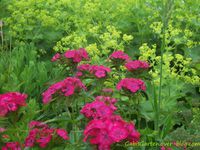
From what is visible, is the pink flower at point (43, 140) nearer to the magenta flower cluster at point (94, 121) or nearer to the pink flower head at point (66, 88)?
the magenta flower cluster at point (94, 121)

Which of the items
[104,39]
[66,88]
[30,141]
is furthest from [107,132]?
[104,39]

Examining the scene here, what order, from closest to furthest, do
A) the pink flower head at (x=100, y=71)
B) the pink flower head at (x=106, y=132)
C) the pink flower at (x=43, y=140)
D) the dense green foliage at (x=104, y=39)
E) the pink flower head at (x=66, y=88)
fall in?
the pink flower head at (x=106, y=132) < the pink flower at (x=43, y=140) < the pink flower head at (x=66, y=88) < the pink flower head at (x=100, y=71) < the dense green foliage at (x=104, y=39)

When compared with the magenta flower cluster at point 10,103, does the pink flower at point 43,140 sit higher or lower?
lower

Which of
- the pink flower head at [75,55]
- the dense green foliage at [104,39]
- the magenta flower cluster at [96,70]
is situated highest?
the pink flower head at [75,55]

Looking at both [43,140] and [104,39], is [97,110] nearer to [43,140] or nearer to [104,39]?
[43,140]

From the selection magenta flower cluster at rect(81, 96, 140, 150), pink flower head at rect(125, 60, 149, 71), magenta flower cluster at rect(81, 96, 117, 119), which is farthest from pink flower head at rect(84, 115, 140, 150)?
pink flower head at rect(125, 60, 149, 71)

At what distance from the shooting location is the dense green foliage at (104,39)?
3584 mm

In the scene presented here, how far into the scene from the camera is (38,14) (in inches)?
188

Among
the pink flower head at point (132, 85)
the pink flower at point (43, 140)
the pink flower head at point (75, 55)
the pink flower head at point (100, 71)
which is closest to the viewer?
the pink flower at point (43, 140)

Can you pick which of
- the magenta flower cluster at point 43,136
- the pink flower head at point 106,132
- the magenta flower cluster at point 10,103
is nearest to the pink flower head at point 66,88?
the magenta flower cluster at point 10,103

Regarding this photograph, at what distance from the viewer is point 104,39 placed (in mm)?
3824

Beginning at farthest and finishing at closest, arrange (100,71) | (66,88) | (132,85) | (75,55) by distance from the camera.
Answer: (75,55) → (100,71) → (132,85) → (66,88)

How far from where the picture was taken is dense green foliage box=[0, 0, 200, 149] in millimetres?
3584

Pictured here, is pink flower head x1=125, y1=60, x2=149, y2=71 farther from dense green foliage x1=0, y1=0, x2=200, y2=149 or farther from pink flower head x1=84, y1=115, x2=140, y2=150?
pink flower head x1=84, y1=115, x2=140, y2=150
